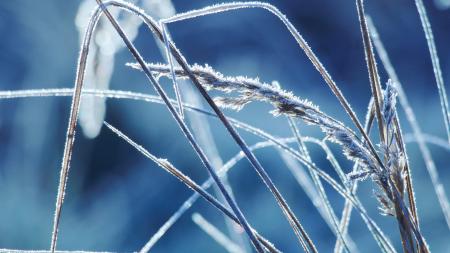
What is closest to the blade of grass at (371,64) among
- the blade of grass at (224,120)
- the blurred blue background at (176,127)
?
the blade of grass at (224,120)

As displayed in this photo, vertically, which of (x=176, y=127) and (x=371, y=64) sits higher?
(x=176, y=127)

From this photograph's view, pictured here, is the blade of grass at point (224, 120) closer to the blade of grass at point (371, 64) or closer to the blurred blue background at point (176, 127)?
the blade of grass at point (371, 64)

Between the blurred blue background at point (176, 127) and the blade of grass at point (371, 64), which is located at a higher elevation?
the blurred blue background at point (176, 127)

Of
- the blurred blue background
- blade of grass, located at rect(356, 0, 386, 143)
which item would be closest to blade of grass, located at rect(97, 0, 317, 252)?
blade of grass, located at rect(356, 0, 386, 143)

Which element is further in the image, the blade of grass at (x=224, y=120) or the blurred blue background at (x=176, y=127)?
the blurred blue background at (x=176, y=127)

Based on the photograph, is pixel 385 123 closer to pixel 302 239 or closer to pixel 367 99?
pixel 302 239

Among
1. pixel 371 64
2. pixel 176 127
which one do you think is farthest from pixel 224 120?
pixel 176 127

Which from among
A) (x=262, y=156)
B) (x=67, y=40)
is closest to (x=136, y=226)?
(x=262, y=156)

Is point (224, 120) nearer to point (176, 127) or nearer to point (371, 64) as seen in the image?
point (371, 64)

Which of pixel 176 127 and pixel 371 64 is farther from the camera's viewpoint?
pixel 176 127
